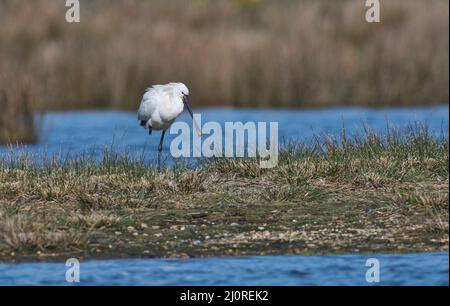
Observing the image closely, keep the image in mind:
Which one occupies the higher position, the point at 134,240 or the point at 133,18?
the point at 133,18

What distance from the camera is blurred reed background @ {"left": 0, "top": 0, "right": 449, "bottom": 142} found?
2255cm

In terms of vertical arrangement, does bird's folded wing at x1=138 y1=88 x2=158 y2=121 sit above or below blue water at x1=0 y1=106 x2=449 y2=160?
above

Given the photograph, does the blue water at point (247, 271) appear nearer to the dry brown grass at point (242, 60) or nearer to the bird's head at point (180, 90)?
the bird's head at point (180, 90)

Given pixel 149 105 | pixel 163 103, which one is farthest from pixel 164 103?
pixel 149 105

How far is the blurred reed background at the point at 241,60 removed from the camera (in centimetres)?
2255

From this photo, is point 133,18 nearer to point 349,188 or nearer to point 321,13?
point 321,13

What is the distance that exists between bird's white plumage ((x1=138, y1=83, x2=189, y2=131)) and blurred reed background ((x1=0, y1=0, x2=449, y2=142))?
29.3ft

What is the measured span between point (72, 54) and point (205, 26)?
11.4ft

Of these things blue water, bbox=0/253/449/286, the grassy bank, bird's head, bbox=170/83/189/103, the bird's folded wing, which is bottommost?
blue water, bbox=0/253/449/286

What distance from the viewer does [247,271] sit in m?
8.03

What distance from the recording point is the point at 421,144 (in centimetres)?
1076

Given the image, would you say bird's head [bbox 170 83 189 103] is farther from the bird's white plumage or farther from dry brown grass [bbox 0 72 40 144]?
dry brown grass [bbox 0 72 40 144]

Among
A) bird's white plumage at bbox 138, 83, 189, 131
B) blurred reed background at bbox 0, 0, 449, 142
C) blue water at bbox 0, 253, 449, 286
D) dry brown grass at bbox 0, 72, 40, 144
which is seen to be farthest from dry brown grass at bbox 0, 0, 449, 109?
blue water at bbox 0, 253, 449, 286

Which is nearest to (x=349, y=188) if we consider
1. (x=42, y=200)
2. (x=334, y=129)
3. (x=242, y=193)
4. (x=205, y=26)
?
(x=242, y=193)
